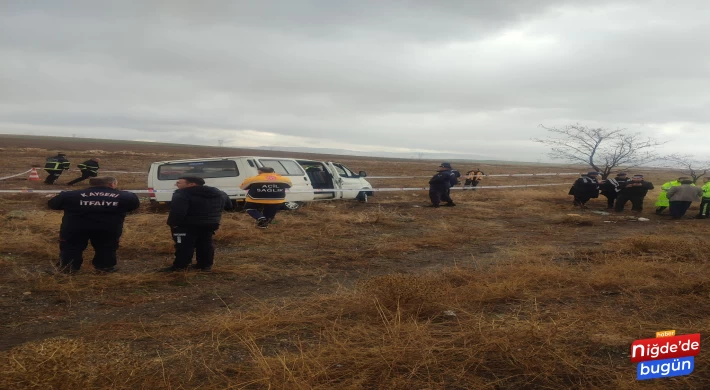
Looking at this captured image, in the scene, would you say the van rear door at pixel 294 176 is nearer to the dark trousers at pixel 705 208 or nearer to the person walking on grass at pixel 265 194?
the person walking on grass at pixel 265 194

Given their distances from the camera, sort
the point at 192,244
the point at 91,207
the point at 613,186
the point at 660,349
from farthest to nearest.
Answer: the point at 613,186 < the point at 192,244 < the point at 91,207 < the point at 660,349

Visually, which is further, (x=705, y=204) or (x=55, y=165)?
(x=55, y=165)

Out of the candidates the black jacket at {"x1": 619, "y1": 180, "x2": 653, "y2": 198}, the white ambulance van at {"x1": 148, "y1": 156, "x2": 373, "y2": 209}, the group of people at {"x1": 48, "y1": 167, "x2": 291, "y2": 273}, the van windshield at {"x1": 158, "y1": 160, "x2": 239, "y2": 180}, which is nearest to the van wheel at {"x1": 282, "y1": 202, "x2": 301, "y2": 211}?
the white ambulance van at {"x1": 148, "y1": 156, "x2": 373, "y2": 209}

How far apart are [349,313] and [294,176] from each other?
8605 millimetres

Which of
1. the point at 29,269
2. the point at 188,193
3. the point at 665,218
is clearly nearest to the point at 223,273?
the point at 188,193

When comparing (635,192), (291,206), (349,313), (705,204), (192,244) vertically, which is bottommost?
(349,313)

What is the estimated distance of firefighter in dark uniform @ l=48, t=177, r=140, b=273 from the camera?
19.3 feet

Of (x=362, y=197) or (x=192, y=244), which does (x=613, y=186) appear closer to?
(x=362, y=197)

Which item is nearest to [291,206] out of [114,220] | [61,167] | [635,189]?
[114,220]

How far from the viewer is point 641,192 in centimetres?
1437

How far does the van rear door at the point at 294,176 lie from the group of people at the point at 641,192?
854 centimetres

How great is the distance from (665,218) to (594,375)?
12432mm

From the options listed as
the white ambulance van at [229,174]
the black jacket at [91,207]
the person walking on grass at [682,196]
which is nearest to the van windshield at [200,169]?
the white ambulance van at [229,174]

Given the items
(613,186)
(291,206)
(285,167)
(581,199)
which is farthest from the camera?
(581,199)
